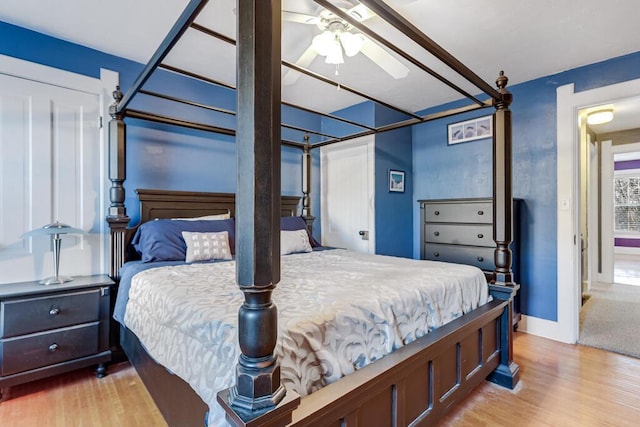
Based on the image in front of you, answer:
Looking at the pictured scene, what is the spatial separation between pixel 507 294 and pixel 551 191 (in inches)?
63.4

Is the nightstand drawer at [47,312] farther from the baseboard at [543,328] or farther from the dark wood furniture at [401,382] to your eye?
the baseboard at [543,328]

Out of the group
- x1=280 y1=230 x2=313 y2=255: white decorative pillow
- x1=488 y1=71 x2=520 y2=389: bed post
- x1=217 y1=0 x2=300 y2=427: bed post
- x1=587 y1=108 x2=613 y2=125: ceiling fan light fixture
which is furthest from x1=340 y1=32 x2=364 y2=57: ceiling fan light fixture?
x1=587 y1=108 x2=613 y2=125: ceiling fan light fixture

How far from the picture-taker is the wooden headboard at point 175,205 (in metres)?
2.65

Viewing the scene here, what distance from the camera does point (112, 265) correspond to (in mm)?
2434

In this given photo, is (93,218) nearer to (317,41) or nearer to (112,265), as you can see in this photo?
(112,265)

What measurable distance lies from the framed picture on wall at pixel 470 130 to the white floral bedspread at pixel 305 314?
212cm

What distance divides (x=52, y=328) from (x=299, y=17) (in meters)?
2.46

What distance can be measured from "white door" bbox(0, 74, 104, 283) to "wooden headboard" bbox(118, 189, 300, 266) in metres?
0.28

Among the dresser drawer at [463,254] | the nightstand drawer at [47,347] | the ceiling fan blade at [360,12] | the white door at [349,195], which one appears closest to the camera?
the ceiling fan blade at [360,12]

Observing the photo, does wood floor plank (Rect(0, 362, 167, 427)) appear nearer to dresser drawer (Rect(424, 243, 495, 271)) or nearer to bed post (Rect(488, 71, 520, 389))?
bed post (Rect(488, 71, 520, 389))

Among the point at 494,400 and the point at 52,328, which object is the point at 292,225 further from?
the point at 494,400

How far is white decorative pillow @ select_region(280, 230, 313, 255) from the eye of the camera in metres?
2.91

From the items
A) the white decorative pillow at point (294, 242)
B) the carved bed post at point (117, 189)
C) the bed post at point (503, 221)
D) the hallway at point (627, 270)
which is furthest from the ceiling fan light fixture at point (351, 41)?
the hallway at point (627, 270)

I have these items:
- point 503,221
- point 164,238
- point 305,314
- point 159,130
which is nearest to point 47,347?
point 164,238
